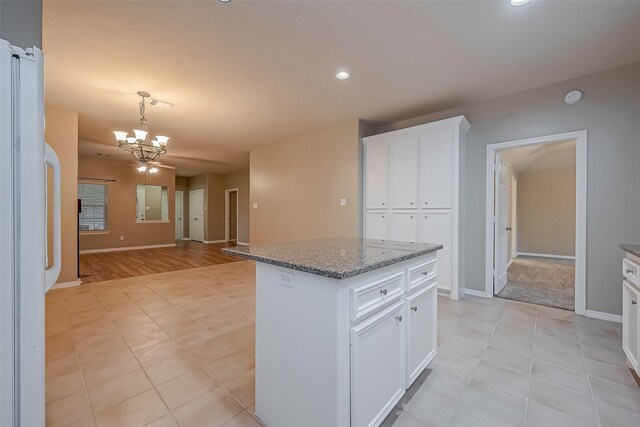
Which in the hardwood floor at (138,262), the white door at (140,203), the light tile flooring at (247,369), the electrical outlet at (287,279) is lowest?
the hardwood floor at (138,262)

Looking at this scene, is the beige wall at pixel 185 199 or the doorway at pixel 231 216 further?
the beige wall at pixel 185 199

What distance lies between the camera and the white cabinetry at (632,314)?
169 cm

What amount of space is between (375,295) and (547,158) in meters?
7.41

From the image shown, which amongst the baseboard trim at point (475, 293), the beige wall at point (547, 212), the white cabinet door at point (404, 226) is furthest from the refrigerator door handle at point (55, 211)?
the beige wall at point (547, 212)

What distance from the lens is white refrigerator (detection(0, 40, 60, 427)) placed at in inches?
30.0

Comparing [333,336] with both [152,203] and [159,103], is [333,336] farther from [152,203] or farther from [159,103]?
[152,203]

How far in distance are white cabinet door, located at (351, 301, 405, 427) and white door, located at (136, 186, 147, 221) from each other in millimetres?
8966

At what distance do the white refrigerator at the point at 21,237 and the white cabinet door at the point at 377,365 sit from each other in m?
1.09

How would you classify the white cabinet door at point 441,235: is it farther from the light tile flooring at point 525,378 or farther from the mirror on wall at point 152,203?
the mirror on wall at point 152,203

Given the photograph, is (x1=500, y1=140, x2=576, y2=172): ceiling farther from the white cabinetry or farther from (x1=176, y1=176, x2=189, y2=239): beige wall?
(x1=176, y1=176, x2=189, y2=239): beige wall

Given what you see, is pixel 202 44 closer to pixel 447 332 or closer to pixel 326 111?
pixel 326 111

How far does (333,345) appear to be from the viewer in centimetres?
113

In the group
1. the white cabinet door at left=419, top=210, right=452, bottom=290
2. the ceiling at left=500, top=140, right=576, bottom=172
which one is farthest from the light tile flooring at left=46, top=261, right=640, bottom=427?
the ceiling at left=500, top=140, right=576, bottom=172

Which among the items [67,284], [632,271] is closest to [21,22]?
[632,271]
